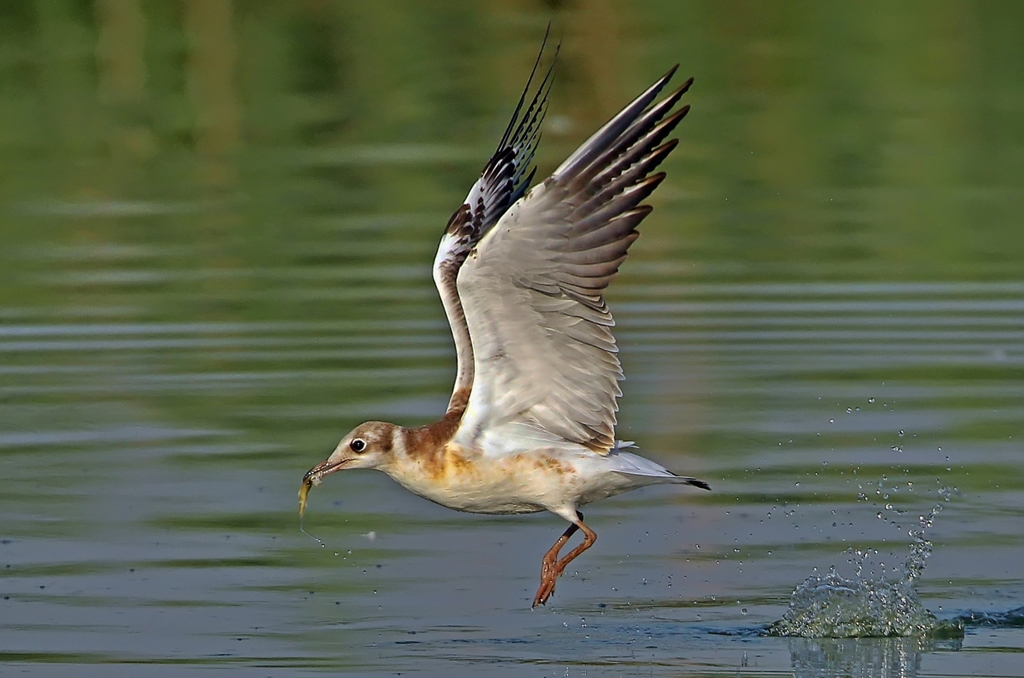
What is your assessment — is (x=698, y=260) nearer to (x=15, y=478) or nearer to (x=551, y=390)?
(x=15, y=478)

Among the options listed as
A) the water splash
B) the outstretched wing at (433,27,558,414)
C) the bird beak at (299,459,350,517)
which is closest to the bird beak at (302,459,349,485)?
the bird beak at (299,459,350,517)

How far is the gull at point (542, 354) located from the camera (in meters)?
8.50

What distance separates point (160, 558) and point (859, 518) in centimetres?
342

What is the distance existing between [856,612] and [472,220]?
8.03ft

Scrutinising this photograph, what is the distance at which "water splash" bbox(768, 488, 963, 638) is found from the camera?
29.6 feet

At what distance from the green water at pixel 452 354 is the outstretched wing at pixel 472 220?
108 cm

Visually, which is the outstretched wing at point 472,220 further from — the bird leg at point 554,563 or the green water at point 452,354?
the green water at point 452,354

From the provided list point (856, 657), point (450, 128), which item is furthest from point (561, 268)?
point (450, 128)

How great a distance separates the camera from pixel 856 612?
9.25 m

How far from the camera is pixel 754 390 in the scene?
43.4 ft

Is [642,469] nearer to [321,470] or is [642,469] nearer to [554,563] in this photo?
[554,563]

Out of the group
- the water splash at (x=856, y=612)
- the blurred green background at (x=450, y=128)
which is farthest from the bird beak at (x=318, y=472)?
the blurred green background at (x=450, y=128)

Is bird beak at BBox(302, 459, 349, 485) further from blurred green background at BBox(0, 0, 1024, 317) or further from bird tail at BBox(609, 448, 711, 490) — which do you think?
blurred green background at BBox(0, 0, 1024, 317)

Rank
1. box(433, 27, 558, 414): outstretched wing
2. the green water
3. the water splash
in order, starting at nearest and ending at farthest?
the water splash < box(433, 27, 558, 414): outstretched wing < the green water
